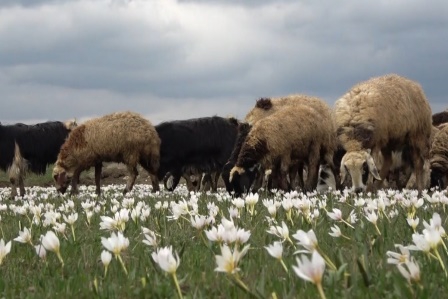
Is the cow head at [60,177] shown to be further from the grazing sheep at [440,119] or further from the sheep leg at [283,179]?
the grazing sheep at [440,119]

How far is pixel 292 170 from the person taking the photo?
21703 millimetres

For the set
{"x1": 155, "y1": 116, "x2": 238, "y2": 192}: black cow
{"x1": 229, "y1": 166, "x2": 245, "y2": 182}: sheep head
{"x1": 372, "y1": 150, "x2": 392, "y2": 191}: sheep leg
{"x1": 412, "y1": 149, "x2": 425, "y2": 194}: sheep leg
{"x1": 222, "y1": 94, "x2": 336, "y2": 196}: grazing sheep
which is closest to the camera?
{"x1": 412, "y1": 149, "x2": 425, "y2": 194}: sheep leg

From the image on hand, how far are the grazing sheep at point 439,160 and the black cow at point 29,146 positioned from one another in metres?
14.0

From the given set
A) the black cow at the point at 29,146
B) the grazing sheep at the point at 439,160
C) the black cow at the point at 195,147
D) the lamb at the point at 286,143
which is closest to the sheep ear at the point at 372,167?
the lamb at the point at 286,143

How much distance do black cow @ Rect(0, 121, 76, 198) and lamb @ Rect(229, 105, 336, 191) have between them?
1002 cm

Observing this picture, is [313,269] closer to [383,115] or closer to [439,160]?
[383,115]

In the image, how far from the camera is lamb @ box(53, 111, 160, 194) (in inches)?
837

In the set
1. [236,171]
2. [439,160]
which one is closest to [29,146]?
[236,171]

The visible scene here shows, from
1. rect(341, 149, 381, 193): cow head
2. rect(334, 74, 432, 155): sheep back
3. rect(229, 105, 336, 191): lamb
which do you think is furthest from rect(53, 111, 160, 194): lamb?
rect(341, 149, 381, 193): cow head

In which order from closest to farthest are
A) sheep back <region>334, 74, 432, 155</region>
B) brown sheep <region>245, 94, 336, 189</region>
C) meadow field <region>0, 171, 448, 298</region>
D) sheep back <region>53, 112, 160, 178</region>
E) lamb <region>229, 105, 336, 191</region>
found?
meadow field <region>0, 171, 448, 298</region>, sheep back <region>334, 74, 432, 155</region>, lamb <region>229, 105, 336, 191</region>, sheep back <region>53, 112, 160, 178</region>, brown sheep <region>245, 94, 336, 189</region>

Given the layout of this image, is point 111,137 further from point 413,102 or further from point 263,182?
point 413,102

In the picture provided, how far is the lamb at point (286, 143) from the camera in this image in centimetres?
1809

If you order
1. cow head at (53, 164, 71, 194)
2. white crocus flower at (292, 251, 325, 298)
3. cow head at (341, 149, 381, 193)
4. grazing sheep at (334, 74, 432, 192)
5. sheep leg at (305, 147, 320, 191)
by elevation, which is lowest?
cow head at (53, 164, 71, 194)

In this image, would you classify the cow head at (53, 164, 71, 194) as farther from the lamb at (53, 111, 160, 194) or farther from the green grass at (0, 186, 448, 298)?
the green grass at (0, 186, 448, 298)
